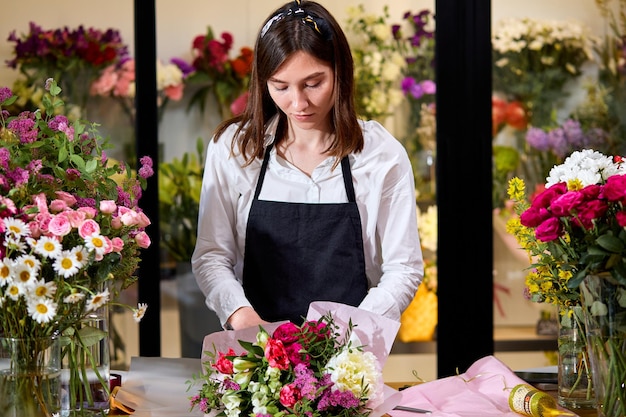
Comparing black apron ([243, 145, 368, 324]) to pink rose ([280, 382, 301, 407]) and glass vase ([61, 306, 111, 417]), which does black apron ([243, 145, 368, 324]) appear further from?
pink rose ([280, 382, 301, 407])

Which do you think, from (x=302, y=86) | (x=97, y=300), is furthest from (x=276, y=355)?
(x=302, y=86)

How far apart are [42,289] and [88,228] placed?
12 cm

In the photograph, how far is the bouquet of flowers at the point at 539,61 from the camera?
3.71 meters

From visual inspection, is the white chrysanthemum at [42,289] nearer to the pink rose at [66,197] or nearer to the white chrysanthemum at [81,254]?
the white chrysanthemum at [81,254]

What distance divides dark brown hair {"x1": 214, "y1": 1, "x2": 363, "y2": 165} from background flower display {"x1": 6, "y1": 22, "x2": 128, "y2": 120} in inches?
54.0

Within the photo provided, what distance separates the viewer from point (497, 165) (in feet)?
12.2

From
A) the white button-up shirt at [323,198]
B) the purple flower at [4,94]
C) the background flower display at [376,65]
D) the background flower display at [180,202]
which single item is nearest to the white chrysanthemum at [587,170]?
the white button-up shirt at [323,198]

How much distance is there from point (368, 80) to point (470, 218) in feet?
2.28

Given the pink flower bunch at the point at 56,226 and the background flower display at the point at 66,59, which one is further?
the background flower display at the point at 66,59

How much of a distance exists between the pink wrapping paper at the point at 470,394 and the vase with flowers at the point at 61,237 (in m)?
0.57

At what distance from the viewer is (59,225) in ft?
4.73

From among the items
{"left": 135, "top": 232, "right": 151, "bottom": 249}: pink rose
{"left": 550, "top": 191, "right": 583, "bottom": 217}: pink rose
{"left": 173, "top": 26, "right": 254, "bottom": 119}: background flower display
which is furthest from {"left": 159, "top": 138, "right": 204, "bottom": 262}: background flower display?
{"left": 550, "top": 191, "right": 583, "bottom": 217}: pink rose

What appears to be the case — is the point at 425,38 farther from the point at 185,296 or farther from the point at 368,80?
the point at 185,296

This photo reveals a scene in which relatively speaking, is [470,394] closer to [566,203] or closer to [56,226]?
[566,203]
